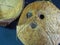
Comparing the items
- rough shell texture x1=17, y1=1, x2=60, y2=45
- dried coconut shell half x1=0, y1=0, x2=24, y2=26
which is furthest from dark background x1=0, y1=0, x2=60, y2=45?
rough shell texture x1=17, y1=1, x2=60, y2=45

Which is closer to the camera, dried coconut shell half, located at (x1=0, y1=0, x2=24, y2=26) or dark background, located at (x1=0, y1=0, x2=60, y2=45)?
dried coconut shell half, located at (x1=0, y1=0, x2=24, y2=26)

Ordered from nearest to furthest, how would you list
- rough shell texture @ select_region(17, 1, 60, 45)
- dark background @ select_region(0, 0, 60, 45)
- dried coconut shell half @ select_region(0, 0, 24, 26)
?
1. rough shell texture @ select_region(17, 1, 60, 45)
2. dried coconut shell half @ select_region(0, 0, 24, 26)
3. dark background @ select_region(0, 0, 60, 45)

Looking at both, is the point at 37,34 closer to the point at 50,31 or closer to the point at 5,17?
the point at 50,31

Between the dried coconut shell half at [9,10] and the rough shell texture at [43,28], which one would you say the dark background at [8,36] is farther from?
the rough shell texture at [43,28]

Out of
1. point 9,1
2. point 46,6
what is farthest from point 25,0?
point 46,6

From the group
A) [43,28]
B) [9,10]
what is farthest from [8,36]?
[43,28]

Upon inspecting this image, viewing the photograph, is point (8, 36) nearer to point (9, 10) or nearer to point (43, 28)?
point (9, 10)

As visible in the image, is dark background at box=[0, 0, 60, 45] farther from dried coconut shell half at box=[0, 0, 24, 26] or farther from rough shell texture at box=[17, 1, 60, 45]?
rough shell texture at box=[17, 1, 60, 45]

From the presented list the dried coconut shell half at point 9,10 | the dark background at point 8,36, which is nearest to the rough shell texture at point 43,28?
the dried coconut shell half at point 9,10
